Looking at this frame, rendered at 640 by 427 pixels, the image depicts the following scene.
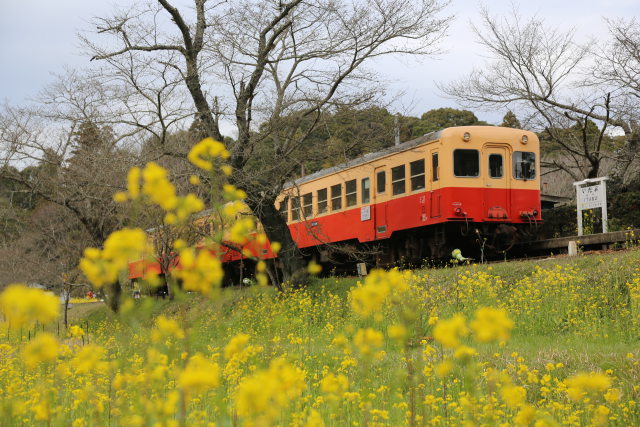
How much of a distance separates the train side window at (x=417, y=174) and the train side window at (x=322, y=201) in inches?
112

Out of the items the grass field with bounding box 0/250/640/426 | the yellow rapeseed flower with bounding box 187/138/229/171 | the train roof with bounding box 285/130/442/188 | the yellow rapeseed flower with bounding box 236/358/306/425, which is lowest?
the grass field with bounding box 0/250/640/426

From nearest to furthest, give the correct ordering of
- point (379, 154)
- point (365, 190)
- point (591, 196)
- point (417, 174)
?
point (417, 174)
point (591, 196)
point (379, 154)
point (365, 190)

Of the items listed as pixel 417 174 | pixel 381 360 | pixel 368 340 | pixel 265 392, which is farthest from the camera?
pixel 417 174

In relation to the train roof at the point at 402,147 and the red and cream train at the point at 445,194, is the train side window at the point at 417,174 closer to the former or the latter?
the red and cream train at the point at 445,194

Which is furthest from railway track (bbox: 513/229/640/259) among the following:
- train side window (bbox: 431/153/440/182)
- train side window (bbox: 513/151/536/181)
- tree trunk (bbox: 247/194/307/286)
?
tree trunk (bbox: 247/194/307/286)

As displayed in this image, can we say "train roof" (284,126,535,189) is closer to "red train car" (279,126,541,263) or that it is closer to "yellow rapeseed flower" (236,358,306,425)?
"red train car" (279,126,541,263)

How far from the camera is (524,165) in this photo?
14375 millimetres

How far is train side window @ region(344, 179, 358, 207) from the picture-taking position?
50.6 feet

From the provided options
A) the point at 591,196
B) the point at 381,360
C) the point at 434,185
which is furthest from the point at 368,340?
the point at 591,196

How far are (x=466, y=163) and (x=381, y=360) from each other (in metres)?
7.12

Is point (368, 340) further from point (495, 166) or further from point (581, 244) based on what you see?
point (495, 166)

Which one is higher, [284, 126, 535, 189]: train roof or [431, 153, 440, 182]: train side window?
[284, 126, 535, 189]: train roof

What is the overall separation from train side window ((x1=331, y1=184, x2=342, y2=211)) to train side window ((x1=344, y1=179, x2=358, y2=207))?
10.0 inches

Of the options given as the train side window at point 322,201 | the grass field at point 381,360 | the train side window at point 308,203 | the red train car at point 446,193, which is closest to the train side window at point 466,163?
the red train car at point 446,193
